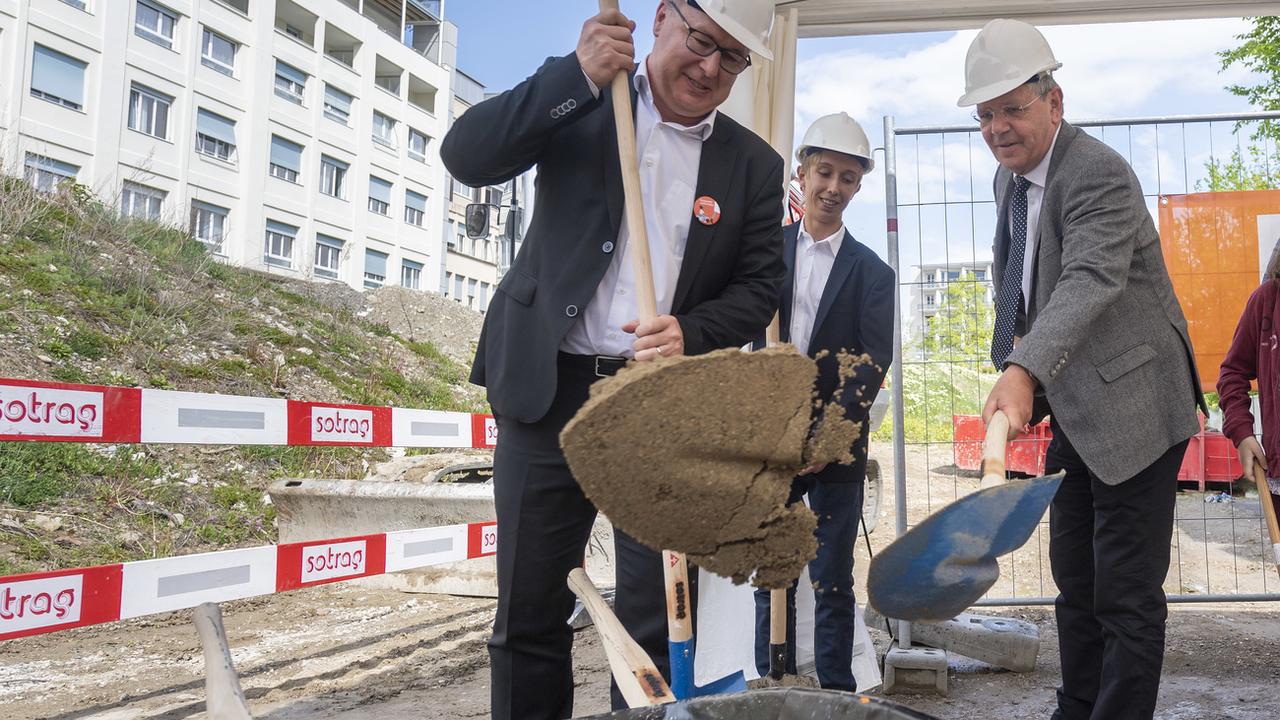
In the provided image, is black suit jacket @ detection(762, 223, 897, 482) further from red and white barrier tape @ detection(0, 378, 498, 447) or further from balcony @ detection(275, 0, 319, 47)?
balcony @ detection(275, 0, 319, 47)

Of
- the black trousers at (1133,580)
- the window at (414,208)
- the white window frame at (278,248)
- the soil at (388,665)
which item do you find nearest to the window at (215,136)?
the white window frame at (278,248)

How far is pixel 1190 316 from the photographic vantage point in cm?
398

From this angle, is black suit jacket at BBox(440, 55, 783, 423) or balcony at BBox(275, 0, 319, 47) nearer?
black suit jacket at BBox(440, 55, 783, 423)

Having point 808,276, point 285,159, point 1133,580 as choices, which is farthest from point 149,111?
point 1133,580

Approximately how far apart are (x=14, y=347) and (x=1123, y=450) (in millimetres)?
8303

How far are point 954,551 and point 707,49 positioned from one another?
107cm

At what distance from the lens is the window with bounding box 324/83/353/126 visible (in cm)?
2862

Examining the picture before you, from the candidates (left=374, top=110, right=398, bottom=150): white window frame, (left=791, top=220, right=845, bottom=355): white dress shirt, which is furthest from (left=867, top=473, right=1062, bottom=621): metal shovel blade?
(left=374, top=110, right=398, bottom=150): white window frame

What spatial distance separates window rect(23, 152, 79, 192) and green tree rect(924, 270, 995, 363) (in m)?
10.5

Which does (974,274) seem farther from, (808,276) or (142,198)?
(142,198)

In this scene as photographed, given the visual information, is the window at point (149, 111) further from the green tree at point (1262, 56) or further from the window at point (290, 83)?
the green tree at point (1262, 56)

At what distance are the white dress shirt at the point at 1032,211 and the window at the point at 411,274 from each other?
1212 inches

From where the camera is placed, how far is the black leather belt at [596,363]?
6.07 ft

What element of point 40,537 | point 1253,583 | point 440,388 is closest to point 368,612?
point 40,537
